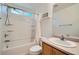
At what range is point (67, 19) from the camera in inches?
48.1

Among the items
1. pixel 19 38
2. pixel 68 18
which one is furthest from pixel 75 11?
pixel 19 38

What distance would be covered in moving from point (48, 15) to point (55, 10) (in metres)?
0.15

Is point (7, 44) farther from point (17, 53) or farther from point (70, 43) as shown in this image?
point (70, 43)

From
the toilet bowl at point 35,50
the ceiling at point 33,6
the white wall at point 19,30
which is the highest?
the ceiling at point 33,6

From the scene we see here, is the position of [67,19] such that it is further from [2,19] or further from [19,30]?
[2,19]

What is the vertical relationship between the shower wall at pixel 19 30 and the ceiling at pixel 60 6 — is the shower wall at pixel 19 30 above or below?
below

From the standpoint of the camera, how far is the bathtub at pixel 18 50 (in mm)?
1195

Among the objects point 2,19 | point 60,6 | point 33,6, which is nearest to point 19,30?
point 2,19

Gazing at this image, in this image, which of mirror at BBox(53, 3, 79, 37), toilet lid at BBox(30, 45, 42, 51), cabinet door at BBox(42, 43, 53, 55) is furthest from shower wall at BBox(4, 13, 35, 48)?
mirror at BBox(53, 3, 79, 37)

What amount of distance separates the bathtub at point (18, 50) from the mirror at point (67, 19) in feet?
1.56

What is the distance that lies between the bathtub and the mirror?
1.56 ft

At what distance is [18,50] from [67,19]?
839 mm

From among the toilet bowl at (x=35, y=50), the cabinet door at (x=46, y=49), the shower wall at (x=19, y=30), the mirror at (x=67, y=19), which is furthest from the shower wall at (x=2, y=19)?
the mirror at (x=67, y=19)

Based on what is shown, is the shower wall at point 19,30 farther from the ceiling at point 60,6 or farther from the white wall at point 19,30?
the ceiling at point 60,6
